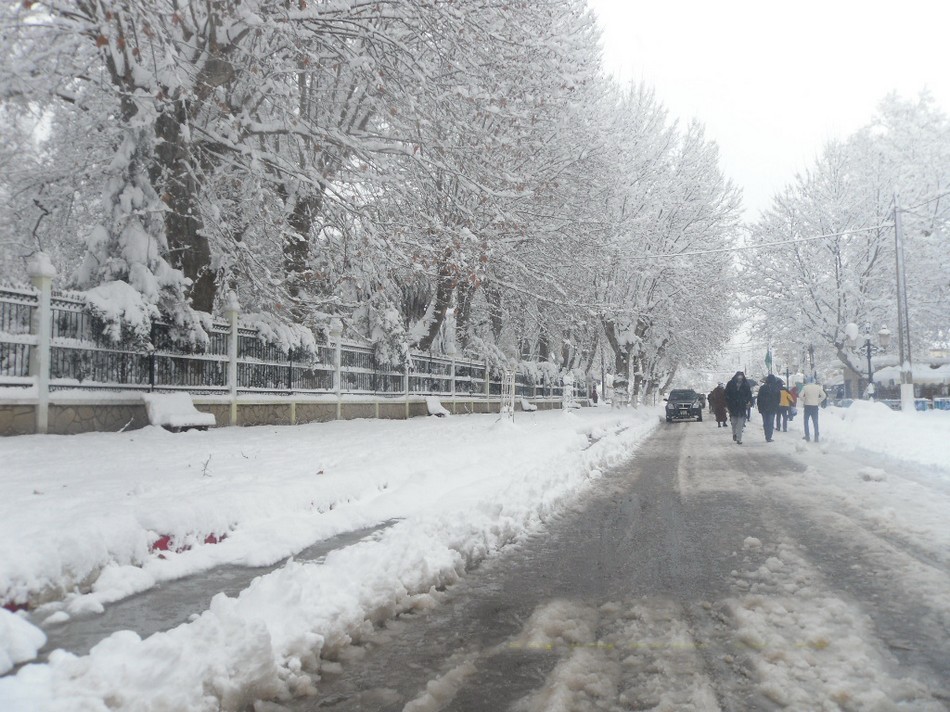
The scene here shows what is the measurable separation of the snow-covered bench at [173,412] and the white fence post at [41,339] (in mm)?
1746

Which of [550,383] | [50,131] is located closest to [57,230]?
[50,131]

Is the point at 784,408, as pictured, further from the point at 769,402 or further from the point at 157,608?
the point at 157,608

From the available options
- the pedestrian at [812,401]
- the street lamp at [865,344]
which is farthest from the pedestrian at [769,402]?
the street lamp at [865,344]

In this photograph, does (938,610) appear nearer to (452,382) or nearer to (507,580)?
(507,580)

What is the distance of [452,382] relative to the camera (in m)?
24.7

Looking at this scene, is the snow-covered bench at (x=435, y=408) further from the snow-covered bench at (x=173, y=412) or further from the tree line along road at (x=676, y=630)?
the tree line along road at (x=676, y=630)

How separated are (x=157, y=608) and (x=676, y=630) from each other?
284 centimetres

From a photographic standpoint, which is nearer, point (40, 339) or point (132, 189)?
point (40, 339)

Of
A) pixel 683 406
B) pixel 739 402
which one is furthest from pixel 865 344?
pixel 739 402

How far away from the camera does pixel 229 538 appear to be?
5.59m

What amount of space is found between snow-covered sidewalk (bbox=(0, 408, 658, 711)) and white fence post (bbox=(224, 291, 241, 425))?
2.23m

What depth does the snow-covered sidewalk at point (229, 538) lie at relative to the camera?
9.04 ft

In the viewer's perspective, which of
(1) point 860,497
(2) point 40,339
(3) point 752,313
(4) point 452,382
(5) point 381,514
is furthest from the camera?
(3) point 752,313

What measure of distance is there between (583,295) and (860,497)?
18.1 metres
